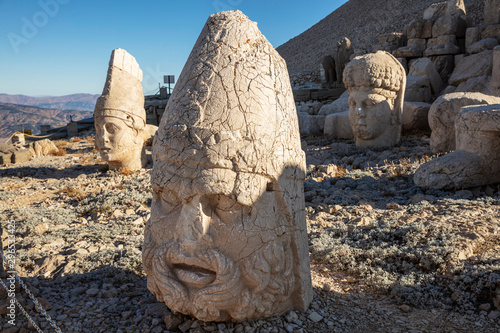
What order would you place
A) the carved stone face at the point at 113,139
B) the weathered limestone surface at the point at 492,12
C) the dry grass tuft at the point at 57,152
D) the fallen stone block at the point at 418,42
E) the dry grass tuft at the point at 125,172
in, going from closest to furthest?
1. the carved stone face at the point at 113,139
2. the dry grass tuft at the point at 125,172
3. the dry grass tuft at the point at 57,152
4. the weathered limestone surface at the point at 492,12
5. the fallen stone block at the point at 418,42

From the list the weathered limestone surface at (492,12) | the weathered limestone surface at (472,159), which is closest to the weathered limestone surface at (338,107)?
the weathered limestone surface at (492,12)

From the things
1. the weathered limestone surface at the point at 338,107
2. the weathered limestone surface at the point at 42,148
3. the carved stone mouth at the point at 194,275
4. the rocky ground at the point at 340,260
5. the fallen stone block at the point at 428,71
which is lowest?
the rocky ground at the point at 340,260

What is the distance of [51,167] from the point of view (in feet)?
31.6

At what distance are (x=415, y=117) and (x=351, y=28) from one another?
28104 mm

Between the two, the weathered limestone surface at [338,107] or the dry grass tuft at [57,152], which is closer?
the dry grass tuft at [57,152]

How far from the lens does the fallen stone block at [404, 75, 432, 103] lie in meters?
10.3

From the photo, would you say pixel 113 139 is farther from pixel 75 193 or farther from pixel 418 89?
pixel 418 89

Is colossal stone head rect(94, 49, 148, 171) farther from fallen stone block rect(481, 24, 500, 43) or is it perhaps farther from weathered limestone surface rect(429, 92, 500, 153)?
fallen stone block rect(481, 24, 500, 43)

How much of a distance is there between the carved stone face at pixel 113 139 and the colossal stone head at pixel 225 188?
6.00 meters

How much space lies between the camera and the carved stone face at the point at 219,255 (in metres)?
2.24

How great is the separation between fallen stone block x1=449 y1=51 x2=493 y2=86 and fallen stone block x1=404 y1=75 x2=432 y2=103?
3.49 ft

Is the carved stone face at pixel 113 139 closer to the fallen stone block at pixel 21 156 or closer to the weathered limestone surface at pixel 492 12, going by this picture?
the fallen stone block at pixel 21 156

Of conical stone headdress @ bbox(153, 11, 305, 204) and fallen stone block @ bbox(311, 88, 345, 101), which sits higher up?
fallen stone block @ bbox(311, 88, 345, 101)

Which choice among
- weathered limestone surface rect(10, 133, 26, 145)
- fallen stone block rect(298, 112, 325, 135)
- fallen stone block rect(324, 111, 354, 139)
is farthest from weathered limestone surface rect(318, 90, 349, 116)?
weathered limestone surface rect(10, 133, 26, 145)
